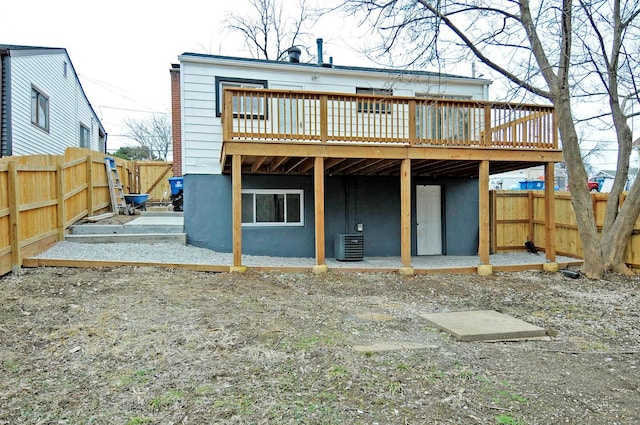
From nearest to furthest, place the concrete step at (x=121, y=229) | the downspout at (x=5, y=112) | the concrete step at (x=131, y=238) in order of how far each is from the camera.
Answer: the concrete step at (x=131, y=238) → the concrete step at (x=121, y=229) → the downspout at (x=5, y=112)

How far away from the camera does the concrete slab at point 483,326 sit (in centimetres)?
436

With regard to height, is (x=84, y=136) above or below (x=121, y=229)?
above

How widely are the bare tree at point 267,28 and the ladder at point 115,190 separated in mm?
11497

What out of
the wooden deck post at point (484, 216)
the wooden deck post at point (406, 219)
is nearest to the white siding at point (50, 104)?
the wooden deck post at point (406, 219)

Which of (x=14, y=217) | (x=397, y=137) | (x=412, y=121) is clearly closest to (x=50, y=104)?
(x=14, y=217)

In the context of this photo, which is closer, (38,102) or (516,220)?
(516,220)

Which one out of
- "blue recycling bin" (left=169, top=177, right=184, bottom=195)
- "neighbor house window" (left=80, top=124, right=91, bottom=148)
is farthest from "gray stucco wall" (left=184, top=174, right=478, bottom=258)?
"neighbor house window" (left=80, top=124, right=91, bottom=148)

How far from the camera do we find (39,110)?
13508mm

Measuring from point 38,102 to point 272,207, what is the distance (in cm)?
922

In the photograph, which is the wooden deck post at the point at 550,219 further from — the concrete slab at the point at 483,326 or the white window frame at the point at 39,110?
the white window frame at the point at 39,110

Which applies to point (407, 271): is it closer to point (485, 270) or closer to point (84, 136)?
point (485, 270)

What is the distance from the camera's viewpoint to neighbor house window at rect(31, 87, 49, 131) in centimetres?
1294

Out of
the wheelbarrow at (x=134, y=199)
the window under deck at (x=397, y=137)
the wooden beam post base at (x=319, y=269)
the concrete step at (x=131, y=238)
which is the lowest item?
the wooden beam post base at (x=319, y=269)

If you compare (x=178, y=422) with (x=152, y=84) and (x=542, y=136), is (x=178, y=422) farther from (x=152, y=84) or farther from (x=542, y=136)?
(x=152, y=84)
